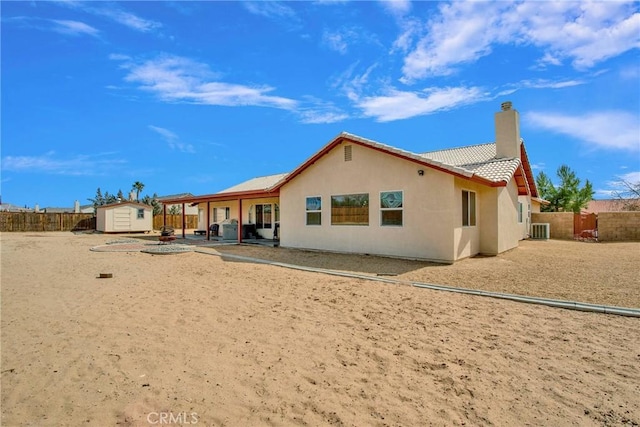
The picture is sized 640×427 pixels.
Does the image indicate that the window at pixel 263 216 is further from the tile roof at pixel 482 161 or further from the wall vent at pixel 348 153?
the tile roof at pixel 482 161

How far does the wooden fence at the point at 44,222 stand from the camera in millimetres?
29922

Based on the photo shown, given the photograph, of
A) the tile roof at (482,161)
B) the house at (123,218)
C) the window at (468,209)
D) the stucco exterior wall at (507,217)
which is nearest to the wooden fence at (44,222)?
the house at (123,218)

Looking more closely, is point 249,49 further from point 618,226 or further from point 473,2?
point 618,226

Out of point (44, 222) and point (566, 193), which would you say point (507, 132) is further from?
point (44, 222)

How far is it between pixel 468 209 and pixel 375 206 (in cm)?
336

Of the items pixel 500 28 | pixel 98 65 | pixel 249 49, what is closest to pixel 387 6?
pixel 500 28

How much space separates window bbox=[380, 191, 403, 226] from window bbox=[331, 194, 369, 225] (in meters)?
0.65

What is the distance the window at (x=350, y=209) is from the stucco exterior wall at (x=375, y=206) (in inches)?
6.6

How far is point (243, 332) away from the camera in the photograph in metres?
4.73

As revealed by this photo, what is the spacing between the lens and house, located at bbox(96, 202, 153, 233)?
96.4 ft

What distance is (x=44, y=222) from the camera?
30984 mm

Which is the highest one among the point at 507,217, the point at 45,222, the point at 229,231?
the point at 507,217

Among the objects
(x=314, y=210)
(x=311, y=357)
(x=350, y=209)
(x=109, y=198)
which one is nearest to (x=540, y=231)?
(x=350, y=209)

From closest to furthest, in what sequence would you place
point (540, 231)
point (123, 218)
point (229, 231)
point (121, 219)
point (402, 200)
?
point (402, 200)
point (229, 231)
point (540, 231)
point (121, 219)
point (123, 218)
